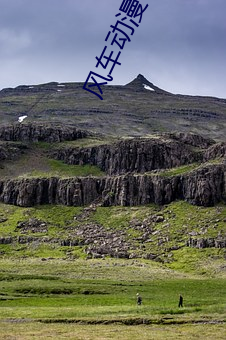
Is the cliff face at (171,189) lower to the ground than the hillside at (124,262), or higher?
higher

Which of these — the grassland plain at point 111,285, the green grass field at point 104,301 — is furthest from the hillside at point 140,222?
the green grass field at point 104,301

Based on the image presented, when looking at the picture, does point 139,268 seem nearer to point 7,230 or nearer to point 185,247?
point 185,247

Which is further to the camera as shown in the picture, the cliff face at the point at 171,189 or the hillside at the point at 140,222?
the cliff face at the point at 171,189

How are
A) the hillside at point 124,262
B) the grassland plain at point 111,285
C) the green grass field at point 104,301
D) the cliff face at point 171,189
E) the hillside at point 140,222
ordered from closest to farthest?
the green grass field at point 104,301 < the grassland plain at point 111,285 < the hillside at point 124,262 < the hillside at point 140,222 < the cliff face at point 171,189

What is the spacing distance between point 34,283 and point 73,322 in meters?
48.1

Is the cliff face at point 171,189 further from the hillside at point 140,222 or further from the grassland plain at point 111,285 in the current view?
the grassland plain at point 111,285

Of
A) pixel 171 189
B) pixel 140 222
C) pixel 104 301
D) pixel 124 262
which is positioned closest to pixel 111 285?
pixel 104 301

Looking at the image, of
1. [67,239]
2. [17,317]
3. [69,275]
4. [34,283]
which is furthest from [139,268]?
[17,317]

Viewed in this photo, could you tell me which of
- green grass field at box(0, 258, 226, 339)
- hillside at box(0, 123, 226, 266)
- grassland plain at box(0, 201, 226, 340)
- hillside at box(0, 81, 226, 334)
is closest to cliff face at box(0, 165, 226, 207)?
hillside at box(0, 123, 226, 266)

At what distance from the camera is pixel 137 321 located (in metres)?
51.2

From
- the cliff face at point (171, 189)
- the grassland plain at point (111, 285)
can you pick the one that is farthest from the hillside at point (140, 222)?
the grassland plain at point (111, 285)

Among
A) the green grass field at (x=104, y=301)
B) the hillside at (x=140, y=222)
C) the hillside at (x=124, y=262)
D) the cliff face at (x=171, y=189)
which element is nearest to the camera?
the green grass field at (x=104, y=301)

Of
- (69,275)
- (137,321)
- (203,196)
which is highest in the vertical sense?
(203,196)

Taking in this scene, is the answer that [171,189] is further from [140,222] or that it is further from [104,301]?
[104,301]
